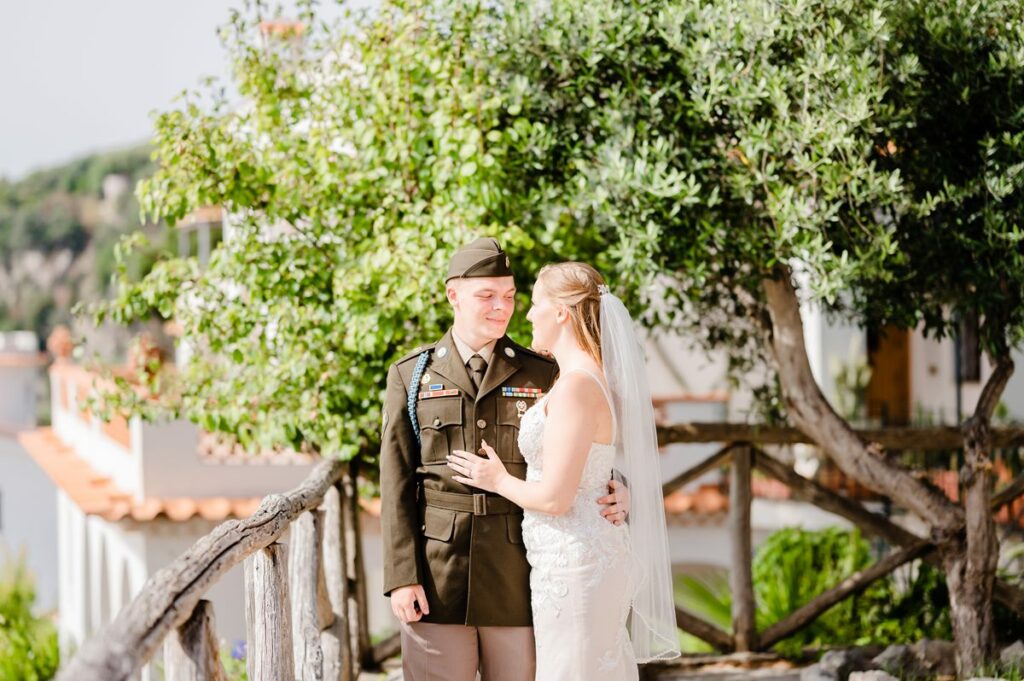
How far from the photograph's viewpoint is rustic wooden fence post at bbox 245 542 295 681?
12.8ft

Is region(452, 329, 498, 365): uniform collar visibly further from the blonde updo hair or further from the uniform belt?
the uniform belt

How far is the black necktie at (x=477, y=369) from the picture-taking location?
4.04m

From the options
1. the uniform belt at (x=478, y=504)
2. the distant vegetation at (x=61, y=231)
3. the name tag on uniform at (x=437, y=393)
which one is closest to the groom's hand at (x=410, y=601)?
the uniform belt at (x=478, y=504)

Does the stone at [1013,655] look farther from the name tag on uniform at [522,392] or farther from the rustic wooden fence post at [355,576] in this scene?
the rustic wooden fence post at [355,576]

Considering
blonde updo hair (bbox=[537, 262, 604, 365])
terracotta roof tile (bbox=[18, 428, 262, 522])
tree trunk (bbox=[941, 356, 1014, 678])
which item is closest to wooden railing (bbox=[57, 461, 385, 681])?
blonde updo hair (bbox=[537, 262, 604, 365])

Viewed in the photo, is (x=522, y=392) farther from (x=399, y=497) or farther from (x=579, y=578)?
(x=579, y=578)

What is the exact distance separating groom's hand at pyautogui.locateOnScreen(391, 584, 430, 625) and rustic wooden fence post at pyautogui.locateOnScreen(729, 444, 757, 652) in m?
3.26

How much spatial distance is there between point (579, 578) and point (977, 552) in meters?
3.10

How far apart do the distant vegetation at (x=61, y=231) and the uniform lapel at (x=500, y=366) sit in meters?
51.0

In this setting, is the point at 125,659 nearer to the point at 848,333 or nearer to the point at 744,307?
the point at 744,307

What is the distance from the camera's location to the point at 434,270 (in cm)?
553

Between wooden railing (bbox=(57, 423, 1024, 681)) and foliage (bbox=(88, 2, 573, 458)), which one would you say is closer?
wooden railing (bbox=(57, 423, 1024, 681))

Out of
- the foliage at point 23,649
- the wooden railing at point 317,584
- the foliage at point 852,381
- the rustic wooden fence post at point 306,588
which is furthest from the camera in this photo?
the foliage at point 852,381

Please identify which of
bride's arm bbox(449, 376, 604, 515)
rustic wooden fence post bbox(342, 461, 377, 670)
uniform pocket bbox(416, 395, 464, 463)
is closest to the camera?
bride's arm bbox(449, 376, 604, 515)
